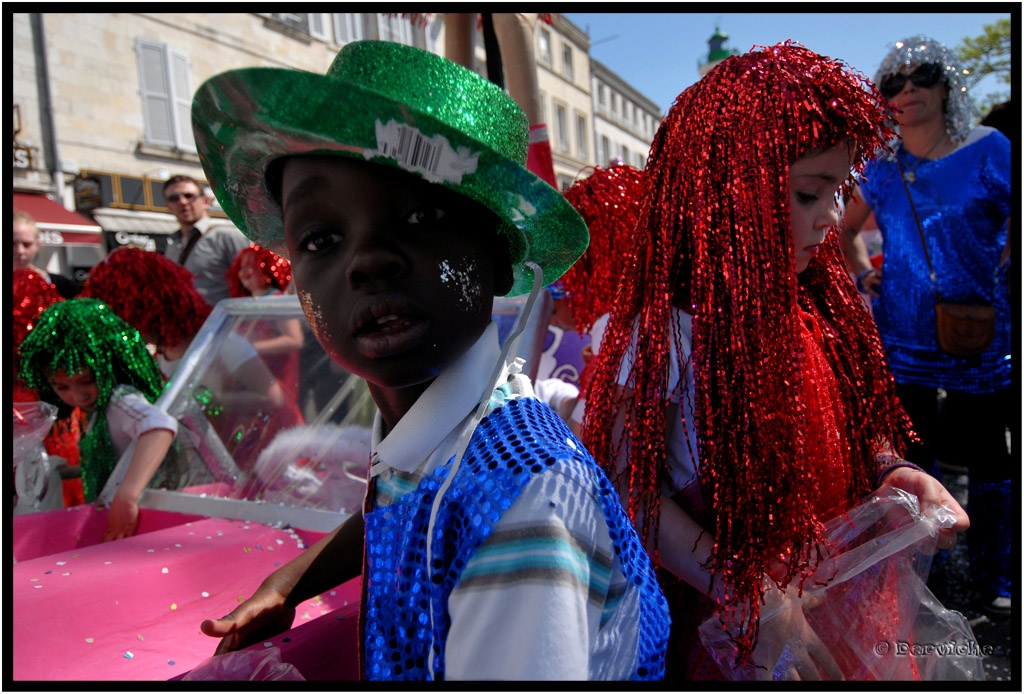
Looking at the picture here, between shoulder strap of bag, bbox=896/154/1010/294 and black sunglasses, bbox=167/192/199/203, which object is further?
black sunglasses, bbox=167/192/199/203

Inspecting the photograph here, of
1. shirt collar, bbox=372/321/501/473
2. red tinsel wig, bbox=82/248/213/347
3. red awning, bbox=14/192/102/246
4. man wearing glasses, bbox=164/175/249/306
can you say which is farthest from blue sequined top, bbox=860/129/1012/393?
red awning, bbox=14/192/102/246

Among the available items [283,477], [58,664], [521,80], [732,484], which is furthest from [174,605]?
[521,80]

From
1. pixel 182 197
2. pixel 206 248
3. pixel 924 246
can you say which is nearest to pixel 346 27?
pixel 182 197

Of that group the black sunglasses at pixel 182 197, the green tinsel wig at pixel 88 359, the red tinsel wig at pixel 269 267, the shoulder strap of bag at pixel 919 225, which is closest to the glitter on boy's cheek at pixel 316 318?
the green tinsel wig at pixel 88 359

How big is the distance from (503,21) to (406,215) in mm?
1928

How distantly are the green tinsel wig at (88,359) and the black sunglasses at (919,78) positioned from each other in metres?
2.98

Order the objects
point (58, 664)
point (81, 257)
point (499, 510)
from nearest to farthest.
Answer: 1. point (499, 510)
2. point (58, 664)
3. point (81, 257)

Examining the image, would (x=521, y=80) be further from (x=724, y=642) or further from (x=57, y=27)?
(x=57, y=27)

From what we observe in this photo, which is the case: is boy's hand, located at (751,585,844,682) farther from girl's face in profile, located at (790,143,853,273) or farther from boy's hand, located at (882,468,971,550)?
girl's face in profile, located at (790,143,853,273)

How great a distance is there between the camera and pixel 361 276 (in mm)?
888

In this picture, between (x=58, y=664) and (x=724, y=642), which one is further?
(x=58, y=664)

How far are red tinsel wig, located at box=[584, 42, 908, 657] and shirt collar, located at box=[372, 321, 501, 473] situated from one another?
463 mm

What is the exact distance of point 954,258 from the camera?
250 cm

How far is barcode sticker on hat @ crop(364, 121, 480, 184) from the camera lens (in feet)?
2.69
